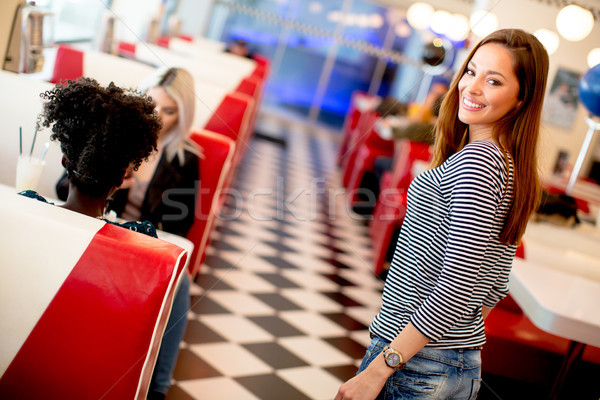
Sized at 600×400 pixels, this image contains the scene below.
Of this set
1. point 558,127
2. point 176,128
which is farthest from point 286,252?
point 558,127

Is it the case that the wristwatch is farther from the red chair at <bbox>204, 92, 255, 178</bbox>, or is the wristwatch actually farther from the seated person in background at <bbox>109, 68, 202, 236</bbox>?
the red chair at <bbox>204, 92, 255, 178</bbox>

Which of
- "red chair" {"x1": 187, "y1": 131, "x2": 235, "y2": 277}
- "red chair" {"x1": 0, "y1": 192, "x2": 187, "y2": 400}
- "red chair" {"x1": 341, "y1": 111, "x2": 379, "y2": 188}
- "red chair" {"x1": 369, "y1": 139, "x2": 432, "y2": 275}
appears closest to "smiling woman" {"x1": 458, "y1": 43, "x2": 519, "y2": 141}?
"red chair" {"x1": 0, "y1": 192, "x2": 187, "y2": 400}

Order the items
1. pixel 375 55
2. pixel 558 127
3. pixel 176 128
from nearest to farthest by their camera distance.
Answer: pixel 176 128
pixel 558 127
pixel 375 55

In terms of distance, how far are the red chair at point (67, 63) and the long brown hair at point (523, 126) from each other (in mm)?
2430

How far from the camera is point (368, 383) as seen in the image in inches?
42.8

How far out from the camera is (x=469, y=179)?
1052mm

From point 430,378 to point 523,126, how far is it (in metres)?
0.53

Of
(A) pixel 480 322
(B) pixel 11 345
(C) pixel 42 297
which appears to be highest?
(A) pixel 480 322

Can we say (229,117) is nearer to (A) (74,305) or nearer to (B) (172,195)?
(B) (172,195)

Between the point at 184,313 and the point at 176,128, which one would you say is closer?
the point at 184,313

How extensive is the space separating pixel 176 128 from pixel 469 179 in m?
1.48

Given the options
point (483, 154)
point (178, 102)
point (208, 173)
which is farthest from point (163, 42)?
point (483, 154)

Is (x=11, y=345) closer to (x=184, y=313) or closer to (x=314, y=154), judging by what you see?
(x=184, y=313)

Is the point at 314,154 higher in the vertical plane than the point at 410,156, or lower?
lower
